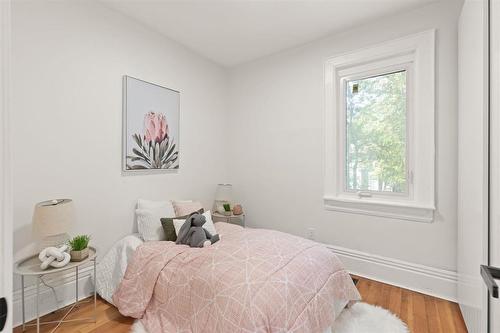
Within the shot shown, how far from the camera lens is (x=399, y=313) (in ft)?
6.83

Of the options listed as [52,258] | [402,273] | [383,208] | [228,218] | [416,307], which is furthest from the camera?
[228,218]

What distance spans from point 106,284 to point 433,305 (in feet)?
9.44

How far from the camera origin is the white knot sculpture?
67.2 inches

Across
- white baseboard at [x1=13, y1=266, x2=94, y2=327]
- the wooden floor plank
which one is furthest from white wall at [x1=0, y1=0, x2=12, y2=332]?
the wooden floor plank

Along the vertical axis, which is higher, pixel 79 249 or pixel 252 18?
pixel 252 18

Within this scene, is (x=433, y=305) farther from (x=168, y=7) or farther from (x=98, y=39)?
(x=98, y=39)

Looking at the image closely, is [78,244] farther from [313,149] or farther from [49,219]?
[313,149]

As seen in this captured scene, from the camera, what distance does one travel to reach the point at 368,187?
280 cm

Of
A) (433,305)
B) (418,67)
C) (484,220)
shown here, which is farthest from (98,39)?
(433,305)

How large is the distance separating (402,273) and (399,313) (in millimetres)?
534

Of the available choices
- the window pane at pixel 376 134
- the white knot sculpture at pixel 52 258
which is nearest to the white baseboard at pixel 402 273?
the window pane at pixel 376 134

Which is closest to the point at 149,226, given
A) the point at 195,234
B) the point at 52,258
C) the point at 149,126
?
the point at 195,234

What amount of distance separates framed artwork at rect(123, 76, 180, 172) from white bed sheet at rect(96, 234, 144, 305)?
2.47 ft

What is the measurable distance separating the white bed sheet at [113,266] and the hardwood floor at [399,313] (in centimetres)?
14
